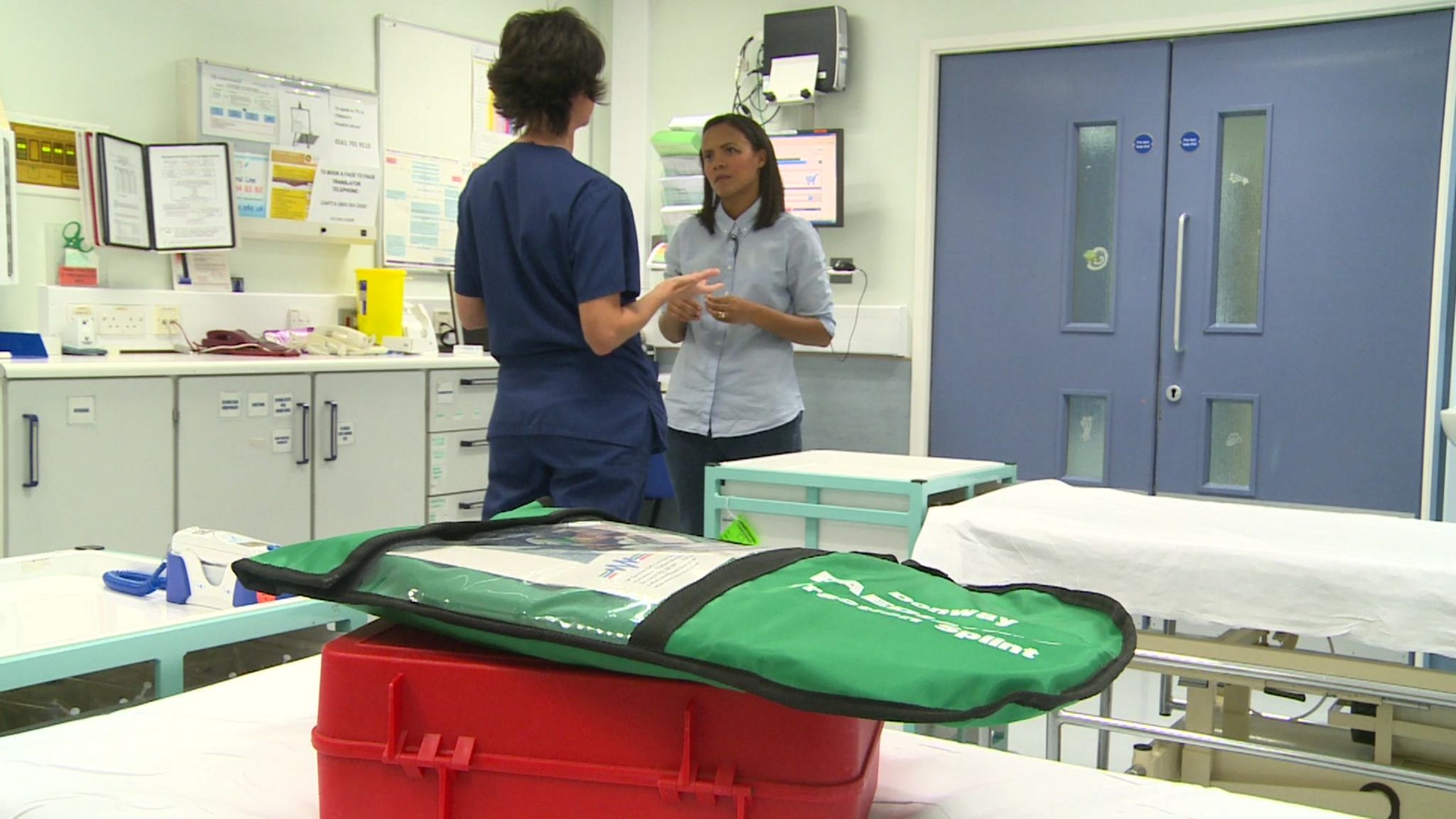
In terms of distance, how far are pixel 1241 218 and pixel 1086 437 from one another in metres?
0.90

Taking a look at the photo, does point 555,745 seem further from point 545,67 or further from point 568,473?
point 545,67

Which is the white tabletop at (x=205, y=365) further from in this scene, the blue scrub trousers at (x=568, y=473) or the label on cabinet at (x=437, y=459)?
the blue scrub trousers at (x=568, y=473)

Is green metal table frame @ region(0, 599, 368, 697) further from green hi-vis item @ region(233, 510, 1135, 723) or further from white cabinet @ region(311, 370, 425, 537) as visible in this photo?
white cabinet @ region(311, 370, 425, 537)

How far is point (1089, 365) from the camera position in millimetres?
4293

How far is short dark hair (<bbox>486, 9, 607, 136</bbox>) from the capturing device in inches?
74.2

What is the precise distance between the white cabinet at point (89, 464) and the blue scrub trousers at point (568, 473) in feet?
5.59

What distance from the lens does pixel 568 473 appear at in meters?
1.93

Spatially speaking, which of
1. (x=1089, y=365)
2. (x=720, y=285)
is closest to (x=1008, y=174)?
(x=1089, y=365)

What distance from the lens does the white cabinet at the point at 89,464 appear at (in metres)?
3.03

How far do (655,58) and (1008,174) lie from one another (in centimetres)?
161

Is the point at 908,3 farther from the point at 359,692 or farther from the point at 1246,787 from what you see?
the point at 359,692

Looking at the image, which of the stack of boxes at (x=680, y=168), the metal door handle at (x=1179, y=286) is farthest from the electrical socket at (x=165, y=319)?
the metal door handle at (x=1179, y=286)

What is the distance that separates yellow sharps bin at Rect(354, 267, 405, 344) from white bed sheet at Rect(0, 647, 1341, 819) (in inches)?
133

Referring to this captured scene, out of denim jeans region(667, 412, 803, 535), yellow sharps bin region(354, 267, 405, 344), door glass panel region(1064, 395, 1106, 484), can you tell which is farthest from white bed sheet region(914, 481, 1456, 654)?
yellow sharps bin region(354, 267, 405, 344)
